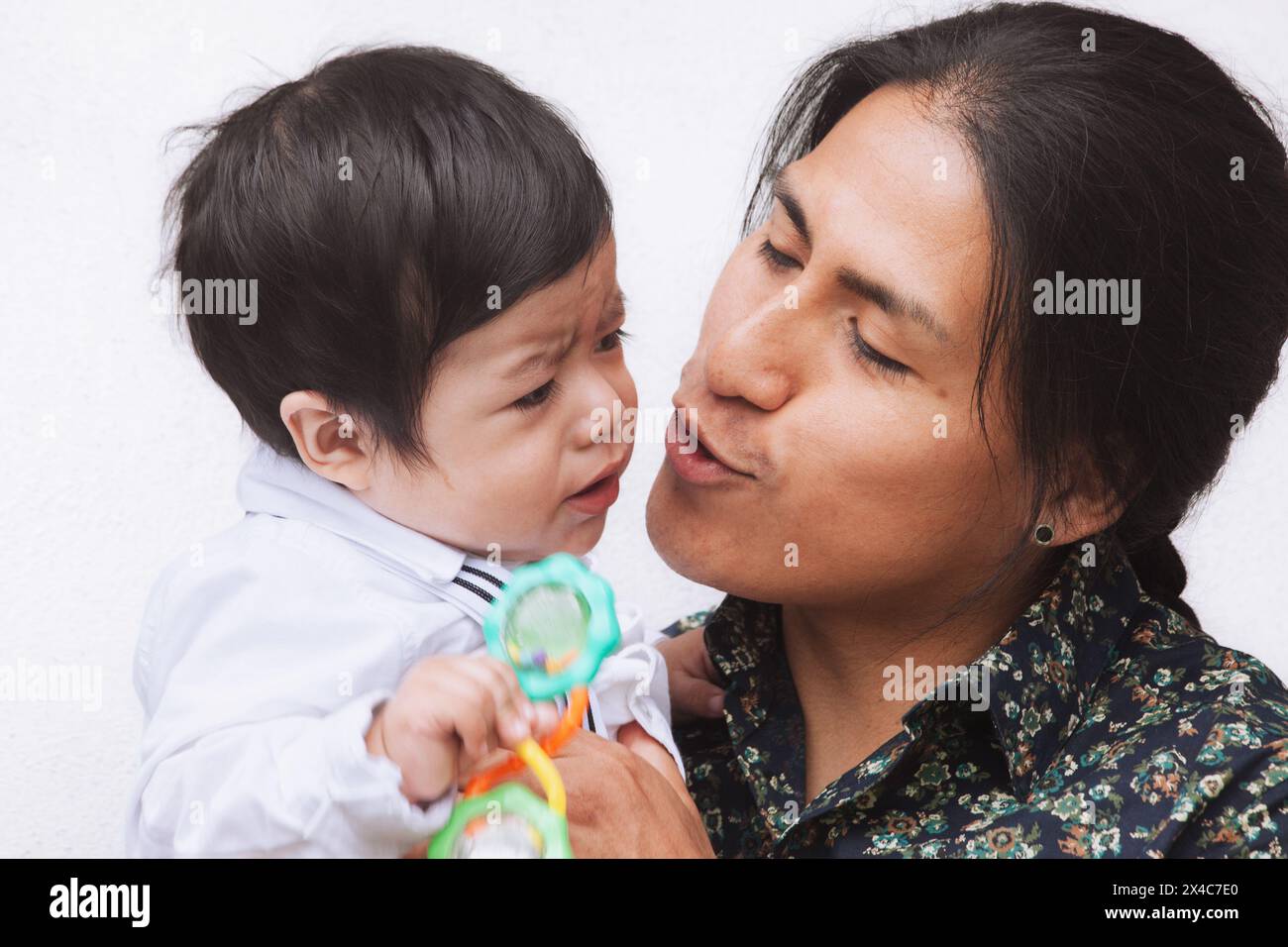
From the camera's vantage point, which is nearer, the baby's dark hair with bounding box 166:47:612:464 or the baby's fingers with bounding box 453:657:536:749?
the baby's fingers with bounding box 453:657:536:749

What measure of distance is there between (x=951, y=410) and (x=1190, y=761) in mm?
405

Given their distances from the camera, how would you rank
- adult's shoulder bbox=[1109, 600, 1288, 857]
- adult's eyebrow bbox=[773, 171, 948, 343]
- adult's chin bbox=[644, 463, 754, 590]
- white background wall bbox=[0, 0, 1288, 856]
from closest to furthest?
adult's shoulder bbox=[1109, 600, 1288, 857] < adult's eyebrow bbox=[773, 171, 948, 343] < adult's chin bbox=[644, 463, 754, 590] < white background wall bbox=[0, 0, 1288, 856]

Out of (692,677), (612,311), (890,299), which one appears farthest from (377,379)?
(692,677)

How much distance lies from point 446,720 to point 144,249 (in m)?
1.26

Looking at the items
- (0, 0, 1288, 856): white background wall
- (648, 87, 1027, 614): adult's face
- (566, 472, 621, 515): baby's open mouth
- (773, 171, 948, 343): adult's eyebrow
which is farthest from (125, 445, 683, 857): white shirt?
(0, 0, 1288, 856): white background wall

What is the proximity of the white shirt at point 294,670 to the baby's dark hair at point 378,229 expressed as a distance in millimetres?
101

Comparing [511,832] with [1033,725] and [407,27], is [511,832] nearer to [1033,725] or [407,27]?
[1033,725]

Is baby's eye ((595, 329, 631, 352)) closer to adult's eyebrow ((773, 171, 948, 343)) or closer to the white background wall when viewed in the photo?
→ adult's eyebrow ((773, 171, 948, 343))

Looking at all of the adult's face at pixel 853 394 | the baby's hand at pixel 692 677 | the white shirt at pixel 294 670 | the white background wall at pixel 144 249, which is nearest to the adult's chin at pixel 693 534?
the adult's face at pixel 853 394

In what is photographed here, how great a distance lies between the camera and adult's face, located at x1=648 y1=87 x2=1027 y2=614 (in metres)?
1.37

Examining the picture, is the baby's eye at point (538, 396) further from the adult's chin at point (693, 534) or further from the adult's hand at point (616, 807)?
the adult's hand at point (616, 807)

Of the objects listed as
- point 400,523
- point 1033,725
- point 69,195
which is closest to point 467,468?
point 400,523

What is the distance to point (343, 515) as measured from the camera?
4.66 ft

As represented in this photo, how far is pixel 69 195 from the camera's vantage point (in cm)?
208
